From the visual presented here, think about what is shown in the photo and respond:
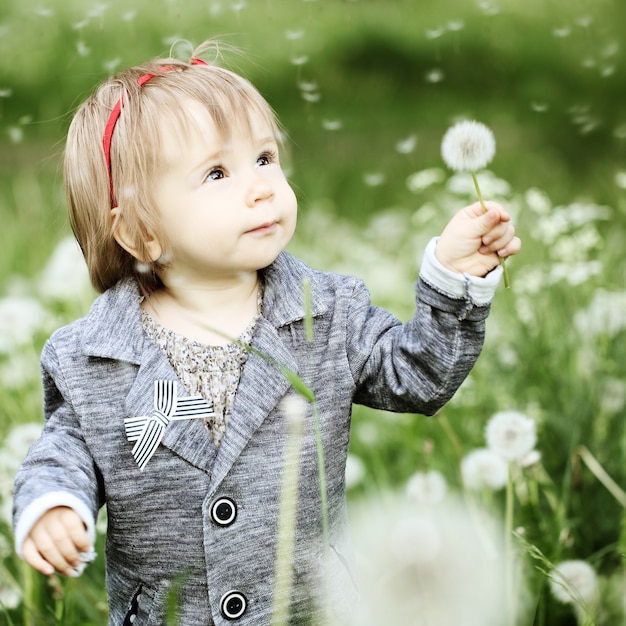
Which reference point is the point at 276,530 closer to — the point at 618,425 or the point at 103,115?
the point at 103,115

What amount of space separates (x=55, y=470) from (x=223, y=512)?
0.18 meters

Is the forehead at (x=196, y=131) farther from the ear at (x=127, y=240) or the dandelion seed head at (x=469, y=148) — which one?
the dandelion seed head at (x=469, y=148)

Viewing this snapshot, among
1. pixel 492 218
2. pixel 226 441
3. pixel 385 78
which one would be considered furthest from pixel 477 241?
pixel 385 78

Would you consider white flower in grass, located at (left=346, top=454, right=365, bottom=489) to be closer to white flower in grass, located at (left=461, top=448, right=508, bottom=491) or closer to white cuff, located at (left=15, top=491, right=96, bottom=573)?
white flower in grass, located at (left=461, top=448, right=508, bottom=491)

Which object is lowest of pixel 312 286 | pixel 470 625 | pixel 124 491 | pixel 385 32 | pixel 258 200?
pixel 385 32

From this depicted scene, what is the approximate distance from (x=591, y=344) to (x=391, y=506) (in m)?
0.48

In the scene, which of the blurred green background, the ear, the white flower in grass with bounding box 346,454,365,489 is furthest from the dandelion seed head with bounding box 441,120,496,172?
the blurred green background

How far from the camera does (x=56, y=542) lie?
902 millimetres

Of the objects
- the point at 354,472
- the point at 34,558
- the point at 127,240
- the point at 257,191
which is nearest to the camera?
the point at 34,558

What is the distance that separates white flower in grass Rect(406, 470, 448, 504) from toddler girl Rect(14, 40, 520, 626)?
297 millimetres

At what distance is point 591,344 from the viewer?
169 cm

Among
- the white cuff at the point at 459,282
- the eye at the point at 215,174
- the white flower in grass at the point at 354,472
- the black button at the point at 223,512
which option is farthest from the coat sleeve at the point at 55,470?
the white flower in grass at the point at 354,472

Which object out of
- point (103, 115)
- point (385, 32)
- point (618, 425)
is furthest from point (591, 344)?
point (385, 32)

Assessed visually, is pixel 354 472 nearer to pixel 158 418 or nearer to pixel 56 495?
pixel 158 418
